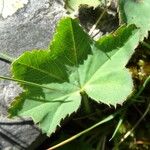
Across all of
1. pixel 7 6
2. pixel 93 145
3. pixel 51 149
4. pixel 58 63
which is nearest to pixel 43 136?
pixel 51 149

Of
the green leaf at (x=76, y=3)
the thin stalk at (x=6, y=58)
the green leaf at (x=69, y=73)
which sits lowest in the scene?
the thin stalk at (x=6, y=58)

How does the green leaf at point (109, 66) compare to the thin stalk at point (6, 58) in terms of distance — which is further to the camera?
the thin stalk at point (6, 58)

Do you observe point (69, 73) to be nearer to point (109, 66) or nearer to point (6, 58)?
point (109, 66)

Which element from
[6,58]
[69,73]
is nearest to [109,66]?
[69,73]

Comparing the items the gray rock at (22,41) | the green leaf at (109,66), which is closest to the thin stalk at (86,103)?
the green leaf at (109,66)

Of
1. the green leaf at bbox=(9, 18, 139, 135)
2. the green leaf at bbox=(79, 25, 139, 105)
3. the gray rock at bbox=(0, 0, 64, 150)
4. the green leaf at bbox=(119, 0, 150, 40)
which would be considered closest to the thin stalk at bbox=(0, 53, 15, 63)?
the gray rock at bbox=(0, 0, 64, 150)

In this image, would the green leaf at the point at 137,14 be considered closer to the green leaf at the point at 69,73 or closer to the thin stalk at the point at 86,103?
the green leaf at the point at 69,73

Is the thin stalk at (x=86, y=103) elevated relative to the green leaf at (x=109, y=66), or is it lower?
lower
